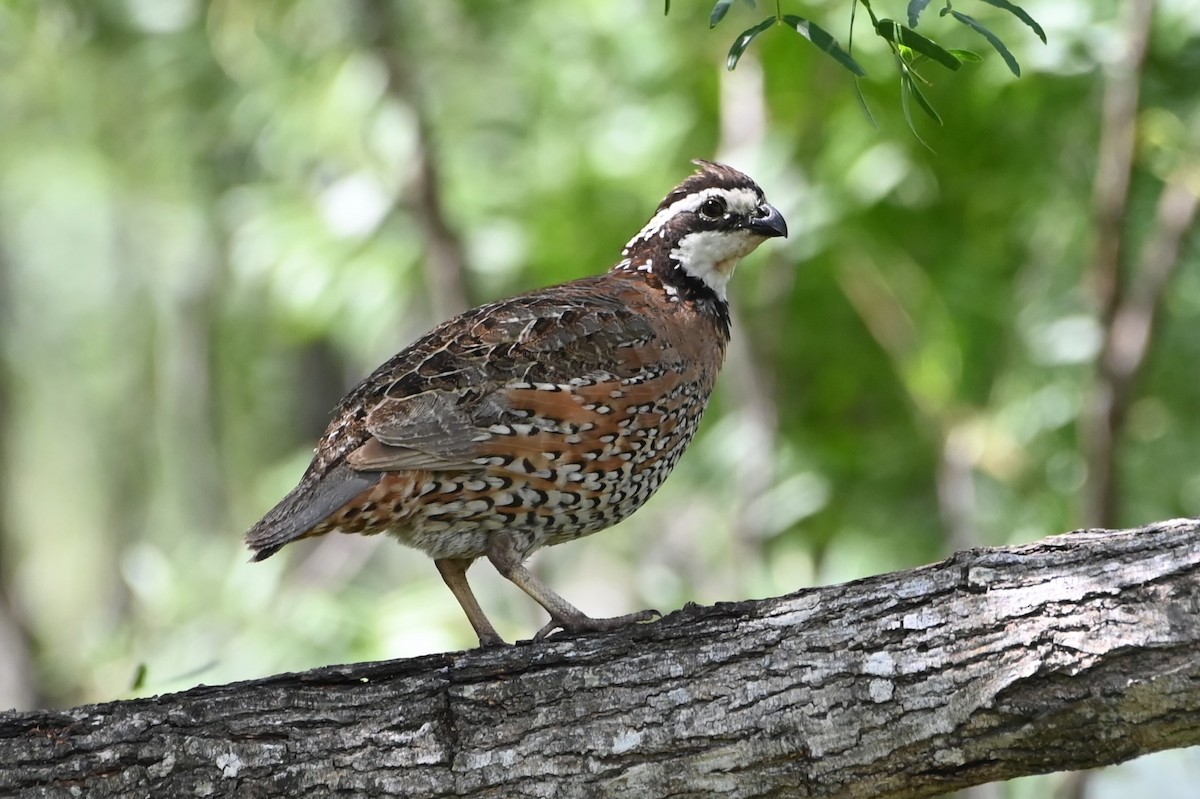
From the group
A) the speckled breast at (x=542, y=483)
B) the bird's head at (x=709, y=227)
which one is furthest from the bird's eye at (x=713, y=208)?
the speckled breast at (x=542, y=483)

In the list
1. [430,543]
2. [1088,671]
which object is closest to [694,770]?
[1088,671]

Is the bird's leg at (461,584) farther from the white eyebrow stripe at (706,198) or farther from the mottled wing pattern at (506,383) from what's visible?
the white eyebrow stripe at (706,198)

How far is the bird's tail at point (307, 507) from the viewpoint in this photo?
4.11 m

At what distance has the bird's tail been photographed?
4113mm

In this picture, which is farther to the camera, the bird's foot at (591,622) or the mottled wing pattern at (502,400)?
the mottled wing pattern at (502,400)

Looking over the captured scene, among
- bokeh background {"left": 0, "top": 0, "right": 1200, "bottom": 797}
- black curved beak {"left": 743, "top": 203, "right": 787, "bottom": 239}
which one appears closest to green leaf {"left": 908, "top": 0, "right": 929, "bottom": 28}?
black curved beak {"left": 743, "top": 203, "right": 787, "bottom": 239}

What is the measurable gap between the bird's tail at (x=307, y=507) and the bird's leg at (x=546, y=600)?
1.63ft

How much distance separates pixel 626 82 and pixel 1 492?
15.0 ft

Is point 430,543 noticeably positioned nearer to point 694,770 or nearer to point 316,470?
point 316,470

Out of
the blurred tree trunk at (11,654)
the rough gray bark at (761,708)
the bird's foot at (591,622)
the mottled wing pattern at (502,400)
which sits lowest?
the rough gray bark at (761,708)

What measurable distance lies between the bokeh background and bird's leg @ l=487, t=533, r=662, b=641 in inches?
103

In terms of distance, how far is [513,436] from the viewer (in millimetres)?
4422

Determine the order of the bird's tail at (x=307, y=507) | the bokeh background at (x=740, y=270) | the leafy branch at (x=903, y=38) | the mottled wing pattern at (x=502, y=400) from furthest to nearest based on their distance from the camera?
the bokeh background at (x=740, y=270) → the mottled wing pattern at (x=502, y=400) → the bird's tail at (x=307, y=507) → the leafy branch at (x=903, y=38)

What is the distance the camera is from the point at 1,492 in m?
9.04
